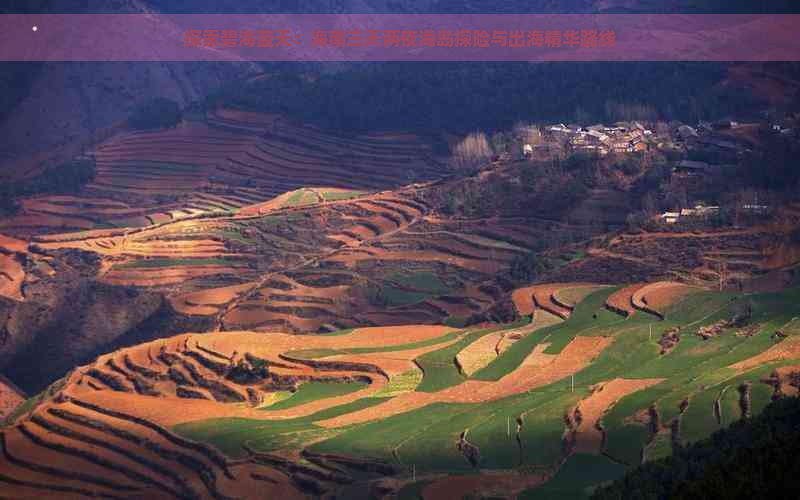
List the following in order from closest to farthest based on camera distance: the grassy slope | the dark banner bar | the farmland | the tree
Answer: the farmland → the grassy slope → the tree → the dark banner bar

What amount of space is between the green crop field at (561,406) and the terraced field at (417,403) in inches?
2.9

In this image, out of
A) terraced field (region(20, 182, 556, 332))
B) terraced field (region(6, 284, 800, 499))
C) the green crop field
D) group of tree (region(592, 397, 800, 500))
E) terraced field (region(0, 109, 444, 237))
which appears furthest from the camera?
terraced field (region(0, 109, 444, 237))

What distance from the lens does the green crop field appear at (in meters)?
33.8

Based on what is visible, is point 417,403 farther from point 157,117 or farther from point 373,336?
point 157,117

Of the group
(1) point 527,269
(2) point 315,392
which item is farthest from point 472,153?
(2) point 315,392

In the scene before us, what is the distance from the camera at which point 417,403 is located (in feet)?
139

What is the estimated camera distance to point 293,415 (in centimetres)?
4353

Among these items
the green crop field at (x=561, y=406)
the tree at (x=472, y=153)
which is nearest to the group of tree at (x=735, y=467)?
the green crop field at (x=561, y=406)

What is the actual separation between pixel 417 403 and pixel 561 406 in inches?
228

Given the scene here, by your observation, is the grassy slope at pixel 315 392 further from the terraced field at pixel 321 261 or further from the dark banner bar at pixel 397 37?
the dark banner bar at pixel 397 37

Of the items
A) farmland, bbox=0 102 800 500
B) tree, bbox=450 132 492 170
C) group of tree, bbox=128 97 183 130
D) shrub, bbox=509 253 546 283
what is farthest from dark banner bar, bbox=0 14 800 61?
shrub, bbox=509 253 546 283

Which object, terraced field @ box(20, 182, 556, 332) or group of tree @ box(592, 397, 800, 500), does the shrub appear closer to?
terraced field @ box(20, 182, 556, 332)

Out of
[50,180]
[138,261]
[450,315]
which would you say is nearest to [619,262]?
[450,315]

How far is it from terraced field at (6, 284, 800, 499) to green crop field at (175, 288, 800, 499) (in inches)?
2.9
